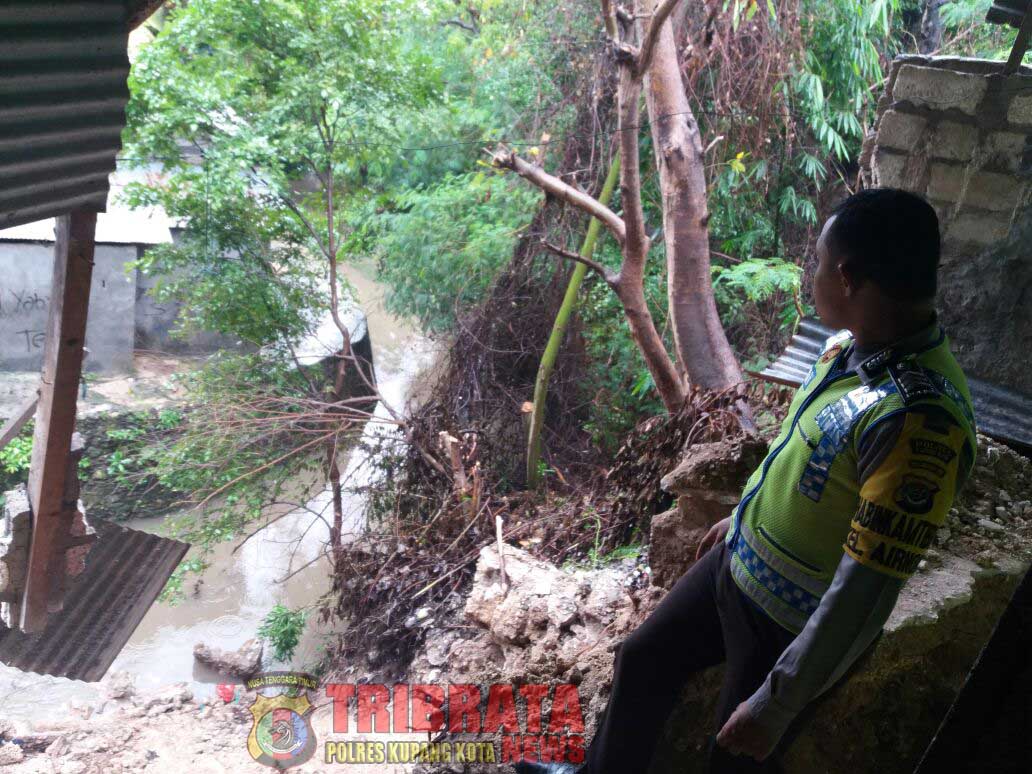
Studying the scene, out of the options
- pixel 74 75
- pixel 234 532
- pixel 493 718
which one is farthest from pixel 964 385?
pixel 234 532

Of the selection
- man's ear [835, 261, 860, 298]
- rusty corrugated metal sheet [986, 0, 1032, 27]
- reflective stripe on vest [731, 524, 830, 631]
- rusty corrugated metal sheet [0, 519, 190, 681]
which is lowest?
rusty corrugated metal sheet [0, 519, 190, 681]

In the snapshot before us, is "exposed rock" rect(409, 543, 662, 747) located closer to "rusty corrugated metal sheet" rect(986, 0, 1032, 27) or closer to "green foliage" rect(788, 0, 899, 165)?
"rusty corrugated metal sheet" rect(986, 0, 1032, 27)

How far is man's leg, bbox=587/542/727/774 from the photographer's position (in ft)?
5.30

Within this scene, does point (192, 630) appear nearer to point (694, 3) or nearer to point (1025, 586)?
point (694, 3)

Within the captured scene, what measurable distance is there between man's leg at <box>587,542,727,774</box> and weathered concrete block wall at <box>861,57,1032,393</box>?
201 cm

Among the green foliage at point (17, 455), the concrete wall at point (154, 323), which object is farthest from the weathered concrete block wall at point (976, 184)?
the concrete wall at point (154, 323)

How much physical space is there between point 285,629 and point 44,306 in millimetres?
6123

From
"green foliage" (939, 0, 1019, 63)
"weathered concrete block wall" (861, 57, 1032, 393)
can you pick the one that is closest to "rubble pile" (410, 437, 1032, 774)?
"weathered concrete block wall" (861, 57, 1032, 393)

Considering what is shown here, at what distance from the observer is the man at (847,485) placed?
1.14m

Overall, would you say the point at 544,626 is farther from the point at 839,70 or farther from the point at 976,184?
the point at 839,70

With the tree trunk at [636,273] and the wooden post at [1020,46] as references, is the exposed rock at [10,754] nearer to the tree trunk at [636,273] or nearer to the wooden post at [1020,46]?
the tree trunk at [636,273]

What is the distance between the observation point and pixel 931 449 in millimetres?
1125

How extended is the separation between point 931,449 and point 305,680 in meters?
4.18

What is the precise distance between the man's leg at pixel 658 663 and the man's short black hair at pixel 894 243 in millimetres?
629
